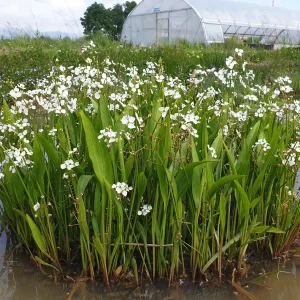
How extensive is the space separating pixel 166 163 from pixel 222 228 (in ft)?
1.59

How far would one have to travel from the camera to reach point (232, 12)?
20656 millimetres

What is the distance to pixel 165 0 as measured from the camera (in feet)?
66.2

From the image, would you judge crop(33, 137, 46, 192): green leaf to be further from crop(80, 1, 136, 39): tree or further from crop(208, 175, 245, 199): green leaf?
crop(80, 1, 136, 39): tree

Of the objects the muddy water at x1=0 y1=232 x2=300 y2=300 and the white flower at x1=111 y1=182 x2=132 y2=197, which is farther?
the muddy water at x1=0 y1=232 x2=300 y2=300

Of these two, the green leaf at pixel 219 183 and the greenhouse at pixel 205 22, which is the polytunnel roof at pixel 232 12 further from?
the green leaf at pixel 219 183

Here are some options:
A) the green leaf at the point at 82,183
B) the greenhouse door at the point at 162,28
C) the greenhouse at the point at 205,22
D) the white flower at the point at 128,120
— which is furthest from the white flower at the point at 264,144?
the greenhouse door at the point at 162,28

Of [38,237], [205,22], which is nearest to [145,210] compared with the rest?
[38,237]

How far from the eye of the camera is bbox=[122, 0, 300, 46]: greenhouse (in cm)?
1905

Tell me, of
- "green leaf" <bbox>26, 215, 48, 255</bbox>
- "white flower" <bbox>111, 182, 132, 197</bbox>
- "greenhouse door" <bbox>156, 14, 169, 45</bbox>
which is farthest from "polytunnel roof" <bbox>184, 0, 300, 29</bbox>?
"white flower" <bbox>111, 182, 132, 197</bbox>

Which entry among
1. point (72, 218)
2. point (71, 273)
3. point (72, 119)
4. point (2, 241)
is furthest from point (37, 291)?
point (72, 119)

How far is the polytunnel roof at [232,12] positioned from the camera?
19.5 m

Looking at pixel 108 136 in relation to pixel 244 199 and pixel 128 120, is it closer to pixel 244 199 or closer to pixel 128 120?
pixel 128 120

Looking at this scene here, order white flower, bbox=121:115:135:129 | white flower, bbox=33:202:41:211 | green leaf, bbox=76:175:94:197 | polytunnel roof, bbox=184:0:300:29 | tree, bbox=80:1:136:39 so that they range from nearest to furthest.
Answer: white flower, bbox=121:115:135:129, green leaf, bbox=76:175:94:197, white flower, bbox=33:202:41:211, polytunnel roof, bbox=184:0:300:29, tree, bbox=80:1:136:39

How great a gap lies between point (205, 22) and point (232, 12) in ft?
8.45
